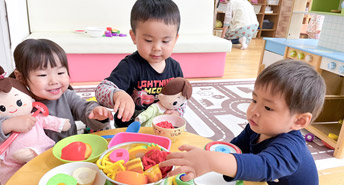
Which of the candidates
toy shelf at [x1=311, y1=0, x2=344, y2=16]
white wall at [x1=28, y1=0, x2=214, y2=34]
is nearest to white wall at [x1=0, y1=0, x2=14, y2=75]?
white wall at [x1=28, y1=0, x2=214, y2=34]

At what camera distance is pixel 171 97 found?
1020 millimetres

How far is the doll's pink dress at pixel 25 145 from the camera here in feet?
2.61

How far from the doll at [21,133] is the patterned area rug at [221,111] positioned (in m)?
0.75

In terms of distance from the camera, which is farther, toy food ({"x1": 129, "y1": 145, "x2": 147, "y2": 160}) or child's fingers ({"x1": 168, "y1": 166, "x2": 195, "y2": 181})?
toy food ({"x1": 129, "y1": 145, "x2": 147, "y2": 160})

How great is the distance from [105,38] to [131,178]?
7.52 feet

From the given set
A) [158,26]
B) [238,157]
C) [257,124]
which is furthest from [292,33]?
[238,157]

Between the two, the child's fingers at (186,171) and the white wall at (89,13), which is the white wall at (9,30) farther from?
the child's fingers at (186,171)

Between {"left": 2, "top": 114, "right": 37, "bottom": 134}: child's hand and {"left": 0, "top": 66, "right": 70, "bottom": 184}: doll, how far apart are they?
0.05ft

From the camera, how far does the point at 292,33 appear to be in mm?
2262

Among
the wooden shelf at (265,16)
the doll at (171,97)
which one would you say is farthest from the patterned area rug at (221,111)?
the wooden shelf at (265,16)

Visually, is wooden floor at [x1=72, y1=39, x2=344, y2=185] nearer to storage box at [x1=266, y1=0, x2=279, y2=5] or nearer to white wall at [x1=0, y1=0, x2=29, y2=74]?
white wall at [x1=0, y1=0, x2=29, y2=74]

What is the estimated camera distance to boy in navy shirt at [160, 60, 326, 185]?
0.56 m

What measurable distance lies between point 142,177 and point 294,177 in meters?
0.41

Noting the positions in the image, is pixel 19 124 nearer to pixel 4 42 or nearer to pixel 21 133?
pixel 21 133
